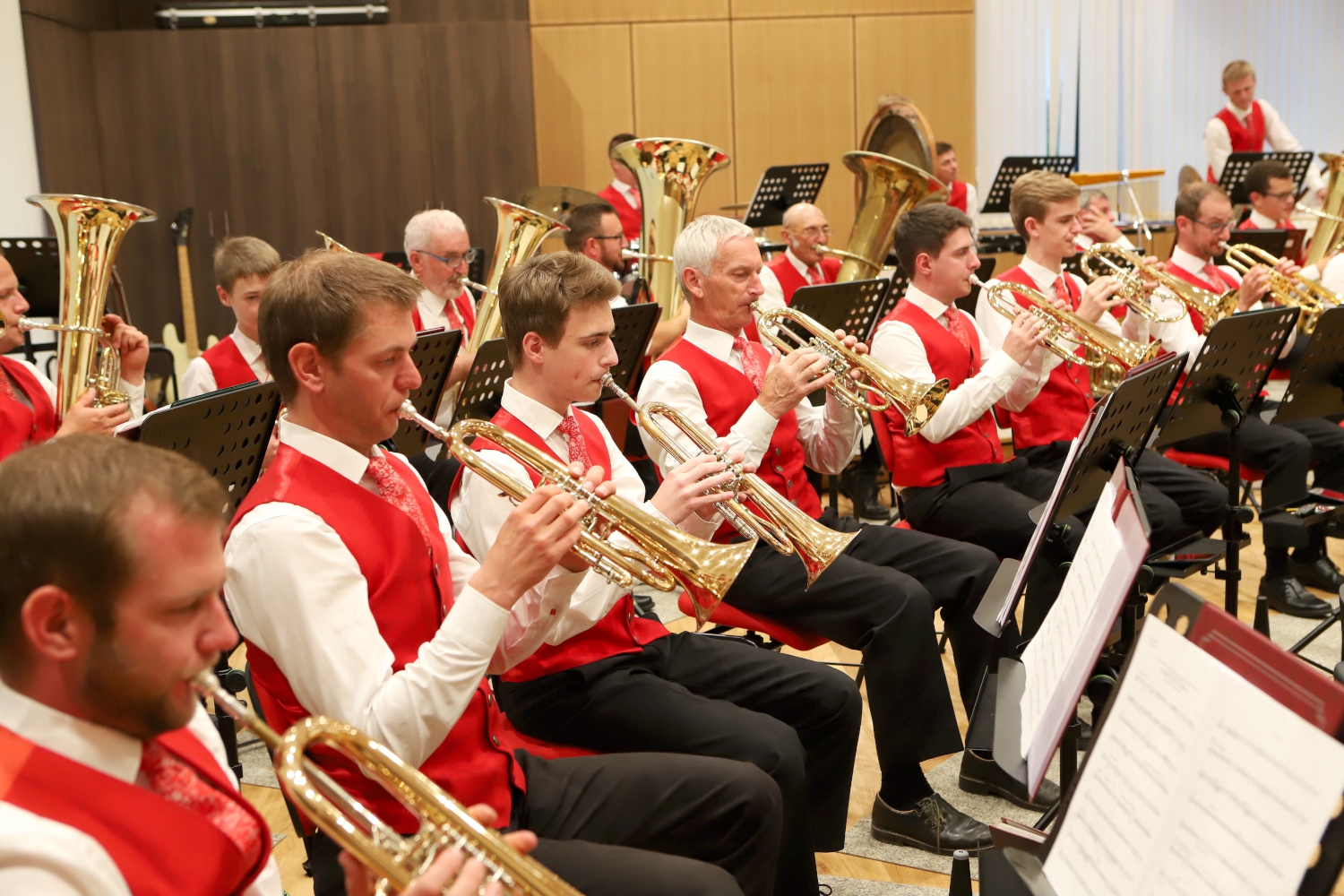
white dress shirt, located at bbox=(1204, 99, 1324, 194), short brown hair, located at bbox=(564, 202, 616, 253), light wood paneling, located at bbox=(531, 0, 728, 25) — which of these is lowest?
short brown hair, located at bbox=(564, 202, 616, 253)

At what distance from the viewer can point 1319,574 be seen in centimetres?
465

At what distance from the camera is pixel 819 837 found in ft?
8.95

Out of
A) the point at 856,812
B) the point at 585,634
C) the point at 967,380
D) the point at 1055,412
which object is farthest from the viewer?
the point at 1055,412

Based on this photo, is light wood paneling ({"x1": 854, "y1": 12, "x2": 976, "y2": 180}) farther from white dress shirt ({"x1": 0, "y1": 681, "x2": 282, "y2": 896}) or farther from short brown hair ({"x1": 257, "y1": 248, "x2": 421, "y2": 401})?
white dress shirt ({"x1": 0, "y1": 681, "x2": 282, "y2": 896})

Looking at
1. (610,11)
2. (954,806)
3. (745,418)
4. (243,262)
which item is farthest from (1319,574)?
(610,11)

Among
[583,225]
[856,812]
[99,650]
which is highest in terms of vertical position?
[583,225]

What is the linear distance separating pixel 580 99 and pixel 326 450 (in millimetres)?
8698

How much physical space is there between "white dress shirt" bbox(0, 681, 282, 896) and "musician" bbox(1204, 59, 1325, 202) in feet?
33.1

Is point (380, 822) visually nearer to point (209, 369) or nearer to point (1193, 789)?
point (1193, 789)

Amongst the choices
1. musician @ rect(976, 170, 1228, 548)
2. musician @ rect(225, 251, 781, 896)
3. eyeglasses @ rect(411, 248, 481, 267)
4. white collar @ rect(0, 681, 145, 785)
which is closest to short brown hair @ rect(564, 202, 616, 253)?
eyeglasses @ rect(411, 248, 481, 267)

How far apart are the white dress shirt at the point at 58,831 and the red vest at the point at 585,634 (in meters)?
1.22

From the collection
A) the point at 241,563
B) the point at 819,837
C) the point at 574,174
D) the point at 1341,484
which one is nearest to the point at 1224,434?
the point at 1341,484

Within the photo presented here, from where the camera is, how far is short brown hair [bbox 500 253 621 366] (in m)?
2.60

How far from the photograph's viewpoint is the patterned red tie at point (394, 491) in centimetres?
199
